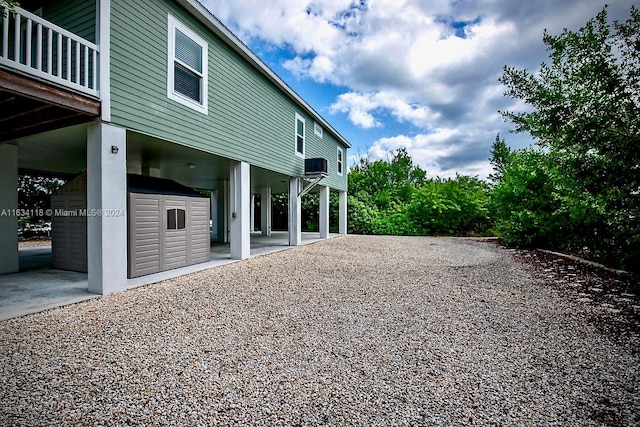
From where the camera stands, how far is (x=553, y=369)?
8.41 feet

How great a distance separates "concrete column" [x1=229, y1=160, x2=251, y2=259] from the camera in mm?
7691

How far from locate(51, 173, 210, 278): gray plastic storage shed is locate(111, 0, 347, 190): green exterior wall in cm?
125

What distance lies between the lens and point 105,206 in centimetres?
449

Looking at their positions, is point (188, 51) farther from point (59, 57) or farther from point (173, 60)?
point (59, 57)

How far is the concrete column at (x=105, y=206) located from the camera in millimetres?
4480

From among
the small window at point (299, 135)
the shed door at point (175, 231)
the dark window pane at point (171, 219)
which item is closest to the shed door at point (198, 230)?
the shed door at point (175, 231)

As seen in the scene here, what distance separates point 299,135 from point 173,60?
5.70 meters

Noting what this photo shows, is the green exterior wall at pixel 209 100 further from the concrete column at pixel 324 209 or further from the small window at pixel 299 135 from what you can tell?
the concrete column at pixel 324 209

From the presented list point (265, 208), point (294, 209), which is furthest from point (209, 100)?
point (265, 208)

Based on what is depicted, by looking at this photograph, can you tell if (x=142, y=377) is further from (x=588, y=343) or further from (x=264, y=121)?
(x=264, y=121)

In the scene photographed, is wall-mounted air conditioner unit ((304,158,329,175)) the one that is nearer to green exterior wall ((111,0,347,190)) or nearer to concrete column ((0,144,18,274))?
green exterior wall ((111,0,347,190))

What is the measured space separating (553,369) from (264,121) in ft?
26.4

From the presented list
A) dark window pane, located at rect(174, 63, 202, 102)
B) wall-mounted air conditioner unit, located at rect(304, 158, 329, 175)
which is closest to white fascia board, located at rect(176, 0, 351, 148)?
dark window pane, located at rect(174, 63, 202, 102)

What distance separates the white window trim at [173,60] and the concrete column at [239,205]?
1692 mm
